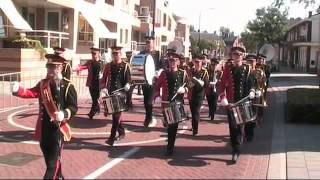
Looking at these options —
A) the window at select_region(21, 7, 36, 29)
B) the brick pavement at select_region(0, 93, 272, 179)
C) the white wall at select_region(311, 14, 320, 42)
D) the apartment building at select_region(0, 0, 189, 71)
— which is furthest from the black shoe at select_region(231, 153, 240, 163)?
the white wall at select_region(311, 14, 320, 42)

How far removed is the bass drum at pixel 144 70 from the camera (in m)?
12.9

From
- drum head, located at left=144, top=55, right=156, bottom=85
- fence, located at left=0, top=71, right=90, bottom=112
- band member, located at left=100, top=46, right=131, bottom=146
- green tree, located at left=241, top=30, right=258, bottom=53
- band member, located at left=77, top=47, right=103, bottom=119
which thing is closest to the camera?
band member, located at left=100, top=46, right=131, bottom=146

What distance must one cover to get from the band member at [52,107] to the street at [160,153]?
1154 millimetres

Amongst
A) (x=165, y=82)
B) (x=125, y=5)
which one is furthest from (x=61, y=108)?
(x=125, y=5)

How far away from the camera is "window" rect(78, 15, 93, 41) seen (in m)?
37.5

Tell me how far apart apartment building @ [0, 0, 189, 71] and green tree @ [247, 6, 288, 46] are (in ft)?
95.3

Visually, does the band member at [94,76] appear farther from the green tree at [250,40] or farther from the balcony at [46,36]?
the green tree at [250,40]

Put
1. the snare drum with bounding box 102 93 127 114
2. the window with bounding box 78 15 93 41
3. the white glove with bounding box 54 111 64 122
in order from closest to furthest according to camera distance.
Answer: the white glove with bounding box 54 111 64 122 < the snare drum with bounding box 102 93 127 114 < the window with bounding box 78 15 93 41

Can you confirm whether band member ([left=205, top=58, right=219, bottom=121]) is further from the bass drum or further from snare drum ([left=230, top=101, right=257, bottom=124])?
snare drum ([left=230, top=101, right=257, bottom=124])

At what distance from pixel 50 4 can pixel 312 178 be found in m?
25.0

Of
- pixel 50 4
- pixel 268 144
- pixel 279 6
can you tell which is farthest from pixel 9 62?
pixel 268 144

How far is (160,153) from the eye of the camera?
10438 millimetres

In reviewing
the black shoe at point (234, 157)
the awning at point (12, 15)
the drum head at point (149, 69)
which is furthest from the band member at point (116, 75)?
the awning at point (12, 15)

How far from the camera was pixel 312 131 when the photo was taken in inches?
525
